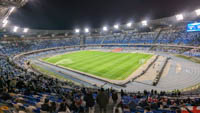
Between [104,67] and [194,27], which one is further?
[194,27]

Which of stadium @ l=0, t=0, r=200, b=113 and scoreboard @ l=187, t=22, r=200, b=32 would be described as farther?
scoreboard @ l=187, t=22, r=200, b=32

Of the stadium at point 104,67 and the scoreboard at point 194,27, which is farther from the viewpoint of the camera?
the scoreboard at point 194,27

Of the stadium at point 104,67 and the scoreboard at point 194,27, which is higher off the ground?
the scoreboard at point 194,27

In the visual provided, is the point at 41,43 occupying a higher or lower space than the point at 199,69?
higher

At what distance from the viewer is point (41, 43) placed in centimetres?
5744

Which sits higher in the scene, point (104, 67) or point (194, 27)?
point (194, 27)

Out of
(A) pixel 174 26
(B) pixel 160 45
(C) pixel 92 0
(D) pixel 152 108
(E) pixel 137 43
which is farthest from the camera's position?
(E) pixel 137 43

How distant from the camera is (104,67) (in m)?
25.6

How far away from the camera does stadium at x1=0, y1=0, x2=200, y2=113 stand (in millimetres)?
7250

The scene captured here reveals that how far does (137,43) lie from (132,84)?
38810mm

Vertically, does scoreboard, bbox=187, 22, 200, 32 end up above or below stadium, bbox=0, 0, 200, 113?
above

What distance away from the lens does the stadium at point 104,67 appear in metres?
7.25

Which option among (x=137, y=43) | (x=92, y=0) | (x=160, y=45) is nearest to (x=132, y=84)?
(x=92, y=0)

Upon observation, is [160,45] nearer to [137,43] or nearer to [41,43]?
[137,43]
